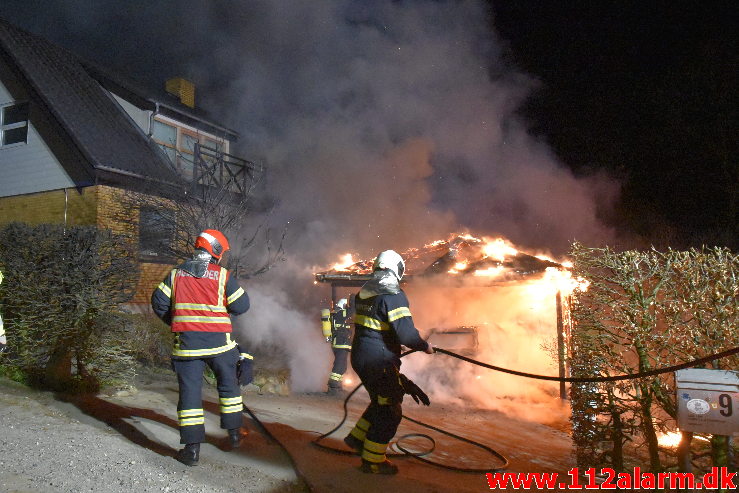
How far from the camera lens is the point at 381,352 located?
410 centimetres

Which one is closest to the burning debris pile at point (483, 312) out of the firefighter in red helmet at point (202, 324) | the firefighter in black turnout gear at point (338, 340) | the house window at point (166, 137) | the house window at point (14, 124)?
the firefighter in black turnout gear at point (338, 340)

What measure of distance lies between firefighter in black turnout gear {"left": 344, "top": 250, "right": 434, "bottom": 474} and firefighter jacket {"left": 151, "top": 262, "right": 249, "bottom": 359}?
3.48ft

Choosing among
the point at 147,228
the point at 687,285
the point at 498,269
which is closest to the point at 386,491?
the point at 687,285

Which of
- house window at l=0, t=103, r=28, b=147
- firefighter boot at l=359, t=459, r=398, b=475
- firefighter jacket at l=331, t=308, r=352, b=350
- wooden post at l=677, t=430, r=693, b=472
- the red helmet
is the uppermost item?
house window at l=0, t=103, r=28, b=147

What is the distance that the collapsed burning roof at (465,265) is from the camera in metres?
11.2

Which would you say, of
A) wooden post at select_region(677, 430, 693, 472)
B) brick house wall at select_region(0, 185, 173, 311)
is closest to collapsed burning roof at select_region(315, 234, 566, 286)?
brick house wall at select_region(0, 185, 173, 311)

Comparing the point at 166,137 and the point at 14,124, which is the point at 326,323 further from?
the point at 14,124

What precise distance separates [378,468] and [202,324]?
5.72ft

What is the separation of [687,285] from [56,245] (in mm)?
6563

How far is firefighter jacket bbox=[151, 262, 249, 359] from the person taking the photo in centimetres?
396

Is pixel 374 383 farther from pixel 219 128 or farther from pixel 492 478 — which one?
pixel 219 128

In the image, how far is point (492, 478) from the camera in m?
4.15

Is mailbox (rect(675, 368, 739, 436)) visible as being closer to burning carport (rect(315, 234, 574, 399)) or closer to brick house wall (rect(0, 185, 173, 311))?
burning carport (rect(315, 234, 574, 399))

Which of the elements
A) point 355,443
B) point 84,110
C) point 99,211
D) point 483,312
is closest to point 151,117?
point 84,110
